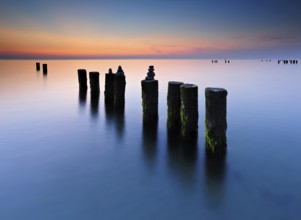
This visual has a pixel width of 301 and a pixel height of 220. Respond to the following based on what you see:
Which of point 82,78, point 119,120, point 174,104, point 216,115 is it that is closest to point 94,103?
point 119,120

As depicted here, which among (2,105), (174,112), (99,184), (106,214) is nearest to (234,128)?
(174,112)

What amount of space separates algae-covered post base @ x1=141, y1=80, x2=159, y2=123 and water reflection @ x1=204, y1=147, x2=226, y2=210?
9.75 ft

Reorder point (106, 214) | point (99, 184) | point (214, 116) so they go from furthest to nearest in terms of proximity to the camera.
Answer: point (214, 116) < point (99, 184) < point (106, 214)

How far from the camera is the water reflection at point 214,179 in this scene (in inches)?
186

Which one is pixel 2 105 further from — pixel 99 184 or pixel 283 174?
pixel 283 174

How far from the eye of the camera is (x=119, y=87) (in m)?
11.9

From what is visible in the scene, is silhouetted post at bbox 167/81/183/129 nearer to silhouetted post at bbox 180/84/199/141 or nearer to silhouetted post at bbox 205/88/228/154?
silhouetted post at bbox 180/84/199/141

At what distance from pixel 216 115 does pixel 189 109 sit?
993mm

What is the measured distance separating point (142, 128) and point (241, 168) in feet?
13.1

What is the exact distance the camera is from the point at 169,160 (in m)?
6.46

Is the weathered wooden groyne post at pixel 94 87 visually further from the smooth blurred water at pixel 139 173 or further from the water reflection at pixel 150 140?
the water reflection at pixel 150 140

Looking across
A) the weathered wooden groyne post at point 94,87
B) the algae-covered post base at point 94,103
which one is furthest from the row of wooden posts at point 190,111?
the weathered wooden groyne post at point 94,87

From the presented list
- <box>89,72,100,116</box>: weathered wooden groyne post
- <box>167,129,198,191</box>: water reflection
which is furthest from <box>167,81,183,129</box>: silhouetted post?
<box>89,72,100,116</box>: weathered wooden groyne post

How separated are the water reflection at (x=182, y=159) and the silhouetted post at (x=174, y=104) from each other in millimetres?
270
